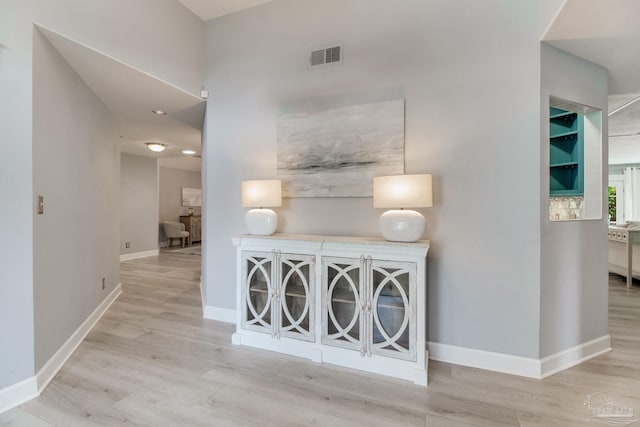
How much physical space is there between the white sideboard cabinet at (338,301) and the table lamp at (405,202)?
0.09 meters

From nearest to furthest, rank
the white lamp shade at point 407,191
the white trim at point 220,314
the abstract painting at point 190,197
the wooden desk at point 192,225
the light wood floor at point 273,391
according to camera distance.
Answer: the light wood floor at point 273,391 → the white lamp shade at point 407,191 → the white trim at point 220,314 → the wooden desk at point 192,225 → the abstract painting at point 190,197

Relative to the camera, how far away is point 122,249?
6121mm

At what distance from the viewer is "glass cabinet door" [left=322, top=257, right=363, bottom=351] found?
6.91 ft

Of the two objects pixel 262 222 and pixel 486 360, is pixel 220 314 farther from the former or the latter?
pixel 486 360

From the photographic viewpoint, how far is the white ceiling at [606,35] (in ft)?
5.46

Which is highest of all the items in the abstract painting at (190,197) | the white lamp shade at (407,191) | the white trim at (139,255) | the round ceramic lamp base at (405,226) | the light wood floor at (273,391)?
the abstract painting at (190,197)

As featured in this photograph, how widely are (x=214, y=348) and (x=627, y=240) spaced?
586 centimetres

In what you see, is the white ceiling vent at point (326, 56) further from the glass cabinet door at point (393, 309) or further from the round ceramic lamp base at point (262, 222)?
the glass cabinet door at point (393, 309)

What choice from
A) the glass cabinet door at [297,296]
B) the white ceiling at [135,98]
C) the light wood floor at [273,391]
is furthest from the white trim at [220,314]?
the white ceiling at [135,98]

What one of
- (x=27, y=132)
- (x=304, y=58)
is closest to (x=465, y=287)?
(x=304, y=58)

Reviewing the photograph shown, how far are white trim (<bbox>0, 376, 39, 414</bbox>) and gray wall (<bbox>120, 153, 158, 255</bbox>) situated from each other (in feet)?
16.1

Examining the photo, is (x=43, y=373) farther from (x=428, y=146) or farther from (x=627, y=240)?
(x=627, y=240)

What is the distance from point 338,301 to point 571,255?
1.81 metres

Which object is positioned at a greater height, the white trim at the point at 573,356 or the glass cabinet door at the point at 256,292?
the glass cabinet door at the point at 256,292
